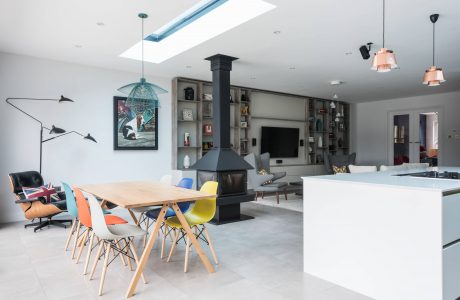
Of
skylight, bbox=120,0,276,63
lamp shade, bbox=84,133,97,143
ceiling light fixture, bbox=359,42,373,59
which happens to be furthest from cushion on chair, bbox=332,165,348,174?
lamp shade, bbox=84,133,97,143

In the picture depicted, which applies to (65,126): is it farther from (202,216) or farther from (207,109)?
(202,216)

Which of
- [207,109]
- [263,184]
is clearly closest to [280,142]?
[263,184]

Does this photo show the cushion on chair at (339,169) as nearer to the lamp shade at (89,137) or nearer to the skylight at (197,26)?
the skylight at (197,26)

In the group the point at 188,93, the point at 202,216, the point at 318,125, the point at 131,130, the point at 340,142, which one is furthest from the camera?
the point at 340,142

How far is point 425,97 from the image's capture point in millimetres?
9297

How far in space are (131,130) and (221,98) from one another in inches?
84.4

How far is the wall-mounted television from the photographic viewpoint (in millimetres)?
8562

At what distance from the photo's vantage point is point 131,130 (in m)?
6.30

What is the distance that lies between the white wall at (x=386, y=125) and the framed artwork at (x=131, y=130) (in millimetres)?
7225

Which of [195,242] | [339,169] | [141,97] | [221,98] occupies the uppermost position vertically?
[221,98]

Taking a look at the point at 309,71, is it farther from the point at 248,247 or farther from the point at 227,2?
the point at 248,247

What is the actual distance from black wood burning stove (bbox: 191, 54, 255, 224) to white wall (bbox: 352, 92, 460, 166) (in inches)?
267

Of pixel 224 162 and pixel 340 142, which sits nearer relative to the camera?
pixel 224 162

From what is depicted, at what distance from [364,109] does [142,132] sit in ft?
25.0
